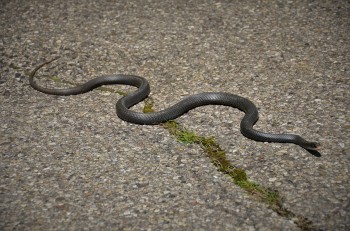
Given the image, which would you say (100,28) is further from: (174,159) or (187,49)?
(174,159)

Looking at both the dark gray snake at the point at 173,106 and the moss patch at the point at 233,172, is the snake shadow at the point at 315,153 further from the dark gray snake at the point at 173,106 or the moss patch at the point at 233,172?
the moss patch at the point at 233,172

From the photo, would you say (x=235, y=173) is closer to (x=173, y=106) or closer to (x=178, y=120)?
(x=178, y=120)

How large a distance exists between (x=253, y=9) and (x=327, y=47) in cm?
159

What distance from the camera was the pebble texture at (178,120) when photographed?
374cm

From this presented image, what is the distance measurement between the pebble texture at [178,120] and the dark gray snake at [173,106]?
87 mm

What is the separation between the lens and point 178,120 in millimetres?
5074

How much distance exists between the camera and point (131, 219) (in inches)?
144

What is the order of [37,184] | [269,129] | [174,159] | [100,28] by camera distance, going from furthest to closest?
[100,28]
[269,129]
[174,159]
[37,184]

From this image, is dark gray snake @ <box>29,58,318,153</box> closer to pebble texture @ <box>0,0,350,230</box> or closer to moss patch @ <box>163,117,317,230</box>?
pebble texture @ <box>0,0,350,230</box>

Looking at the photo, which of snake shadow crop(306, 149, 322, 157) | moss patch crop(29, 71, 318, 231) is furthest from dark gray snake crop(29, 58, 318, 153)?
moss patch crop(29, 71, 318, 231)

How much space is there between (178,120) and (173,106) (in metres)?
0.18

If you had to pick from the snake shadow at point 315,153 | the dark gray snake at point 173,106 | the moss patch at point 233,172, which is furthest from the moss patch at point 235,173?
the snake shadow at point 315,153

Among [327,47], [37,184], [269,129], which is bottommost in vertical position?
[37,184]

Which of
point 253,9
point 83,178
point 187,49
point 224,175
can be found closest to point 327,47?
point 253,9
